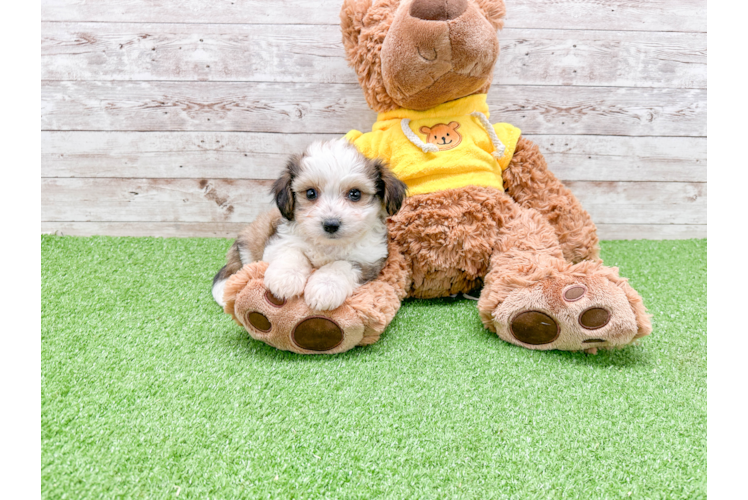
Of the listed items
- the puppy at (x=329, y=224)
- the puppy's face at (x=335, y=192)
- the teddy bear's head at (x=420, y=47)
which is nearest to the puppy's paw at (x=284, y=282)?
the puppy at (x=329, y=224)

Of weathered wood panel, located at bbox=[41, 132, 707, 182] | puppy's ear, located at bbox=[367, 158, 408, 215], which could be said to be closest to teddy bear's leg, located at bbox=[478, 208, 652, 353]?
puppy's ear, located at bbox=[367, 158, 408, 215]

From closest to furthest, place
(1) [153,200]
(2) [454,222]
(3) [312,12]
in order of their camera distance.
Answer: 1. (2) [454,222]
2. (3) [312,12]
3. (1) [153,200]

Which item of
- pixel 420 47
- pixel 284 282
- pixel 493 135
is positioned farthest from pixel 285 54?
pixel 284 282

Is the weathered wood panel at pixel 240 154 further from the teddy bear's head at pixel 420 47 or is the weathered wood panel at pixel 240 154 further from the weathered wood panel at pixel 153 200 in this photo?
the teddy bear's head at pixel 420 47

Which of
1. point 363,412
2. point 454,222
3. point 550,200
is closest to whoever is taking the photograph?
point 363,412

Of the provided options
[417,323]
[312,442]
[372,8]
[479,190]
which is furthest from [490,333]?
[372,8]

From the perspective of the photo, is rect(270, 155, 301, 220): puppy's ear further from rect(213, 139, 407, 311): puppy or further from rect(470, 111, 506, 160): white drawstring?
rect(470, 111, 506, 160): white drawstring

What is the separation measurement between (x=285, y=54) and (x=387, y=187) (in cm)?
135

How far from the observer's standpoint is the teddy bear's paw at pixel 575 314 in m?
1.52

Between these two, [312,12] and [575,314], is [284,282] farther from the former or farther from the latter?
[312,12]

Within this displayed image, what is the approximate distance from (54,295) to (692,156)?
11.8 ft

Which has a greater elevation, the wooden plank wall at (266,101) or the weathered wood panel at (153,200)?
the wooden plank wall at (266,101)

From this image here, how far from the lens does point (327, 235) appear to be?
1.65m

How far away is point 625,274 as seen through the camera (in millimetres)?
2445
